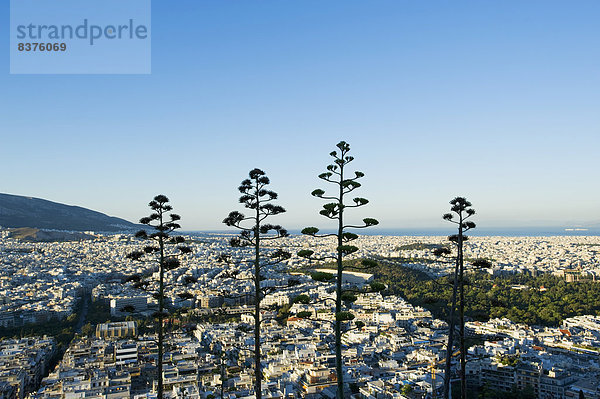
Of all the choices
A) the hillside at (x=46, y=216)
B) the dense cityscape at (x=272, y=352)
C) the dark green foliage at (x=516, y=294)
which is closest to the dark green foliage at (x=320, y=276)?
the dense cityscape at (x=272, y=352)

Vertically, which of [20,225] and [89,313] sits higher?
[20,225]

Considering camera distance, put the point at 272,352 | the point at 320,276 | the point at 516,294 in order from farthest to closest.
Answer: the point at 516,294 < the point at 272,352 < the point at 320,276

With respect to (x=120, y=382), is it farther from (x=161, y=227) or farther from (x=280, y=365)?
(x=161, y=227)

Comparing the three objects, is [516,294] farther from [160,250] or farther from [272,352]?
[160,250]

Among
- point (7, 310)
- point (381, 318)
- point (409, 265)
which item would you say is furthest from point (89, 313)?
point (409, 265)

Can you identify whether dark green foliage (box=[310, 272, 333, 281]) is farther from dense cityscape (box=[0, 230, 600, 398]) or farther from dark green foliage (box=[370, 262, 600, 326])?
dark green foliage (box=[370, 262, 600, 326])

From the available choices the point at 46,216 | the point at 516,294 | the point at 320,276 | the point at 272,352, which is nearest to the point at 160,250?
the point at 320,276

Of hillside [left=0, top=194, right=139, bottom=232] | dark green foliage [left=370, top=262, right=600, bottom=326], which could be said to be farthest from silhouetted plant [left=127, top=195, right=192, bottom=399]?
hillside [left=0, top=194, right=139, bottom=232]

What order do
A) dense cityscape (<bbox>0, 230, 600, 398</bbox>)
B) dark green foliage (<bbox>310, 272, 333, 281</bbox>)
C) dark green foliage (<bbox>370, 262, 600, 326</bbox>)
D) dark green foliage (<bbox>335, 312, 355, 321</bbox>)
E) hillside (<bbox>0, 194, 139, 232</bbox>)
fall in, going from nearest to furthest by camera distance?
dark green foliage (<bbox>335, 312, 355, 321</bbox>) → dark green foliage (<bbox>310, 272, 333, 281</bbox>) → dense cityscape (<bbox>0, 230, 600, 398</bbox>) → dark green foliage (<bbox>370, 262, 600, 326</bbox>) → hillside (<bbox>0, 194, 139, 232</bbox>)

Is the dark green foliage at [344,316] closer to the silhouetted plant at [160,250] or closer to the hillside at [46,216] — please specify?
the silhouetted plant at [160,250]
